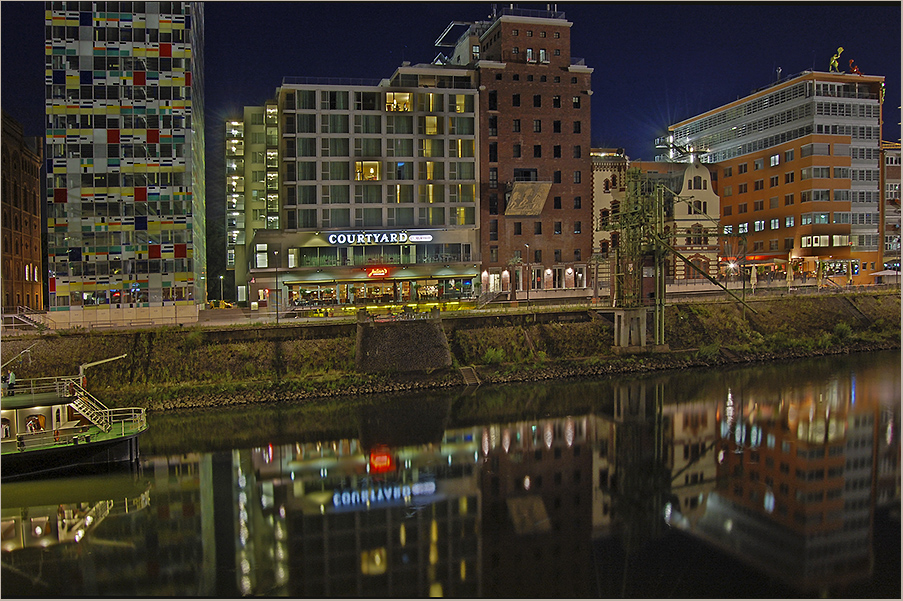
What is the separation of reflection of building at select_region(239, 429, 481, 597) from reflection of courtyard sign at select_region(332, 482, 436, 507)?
39 mm

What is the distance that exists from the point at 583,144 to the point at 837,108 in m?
30.3

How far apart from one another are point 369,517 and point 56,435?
48.2ft

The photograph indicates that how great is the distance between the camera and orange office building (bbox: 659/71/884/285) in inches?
3014

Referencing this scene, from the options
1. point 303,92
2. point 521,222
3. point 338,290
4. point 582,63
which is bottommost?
point 338,290

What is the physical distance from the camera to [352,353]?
1785 inches

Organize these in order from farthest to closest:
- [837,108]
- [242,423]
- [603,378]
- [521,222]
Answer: [837,108]
[521,222]
[603,378]
[242,423]

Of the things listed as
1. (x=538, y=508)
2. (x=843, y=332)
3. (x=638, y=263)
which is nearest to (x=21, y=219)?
(x=638, y=263)

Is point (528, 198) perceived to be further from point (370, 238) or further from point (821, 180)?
point (821, 180)

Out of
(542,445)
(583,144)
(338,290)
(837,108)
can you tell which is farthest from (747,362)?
(837,108)

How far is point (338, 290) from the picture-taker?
67688mm

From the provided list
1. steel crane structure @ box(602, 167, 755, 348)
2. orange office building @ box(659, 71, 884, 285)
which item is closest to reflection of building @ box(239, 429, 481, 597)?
steel crane structure @ box(602, 167, 755, 348)

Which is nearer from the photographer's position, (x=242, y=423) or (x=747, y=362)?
(x=242, y=423)

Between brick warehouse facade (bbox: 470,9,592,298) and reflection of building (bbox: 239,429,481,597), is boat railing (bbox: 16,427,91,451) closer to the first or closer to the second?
reflection of building (bbox: 239,429,481,597)

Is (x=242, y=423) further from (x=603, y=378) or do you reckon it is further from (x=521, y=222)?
(x=521, y=222)
